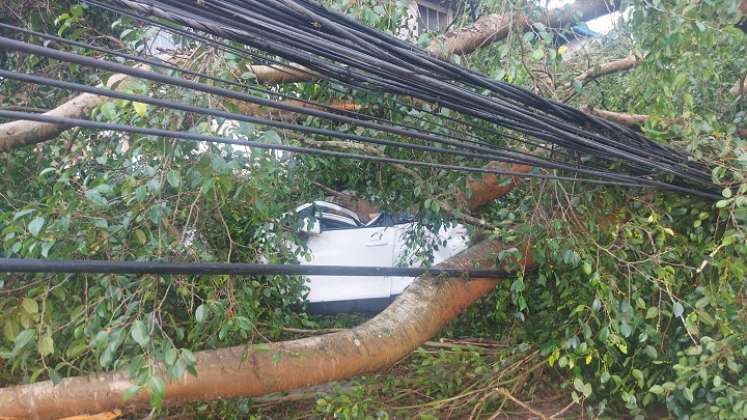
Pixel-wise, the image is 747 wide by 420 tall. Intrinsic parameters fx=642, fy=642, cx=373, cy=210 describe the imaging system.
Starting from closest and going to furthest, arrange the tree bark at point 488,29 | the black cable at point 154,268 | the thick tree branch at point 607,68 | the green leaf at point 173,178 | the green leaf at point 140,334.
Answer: the black cable at point 154,268, the green leaf at point 140,334, the green leaf at point 173,178, the tree bark at point 488,29, the thick tree branch at point 607,68

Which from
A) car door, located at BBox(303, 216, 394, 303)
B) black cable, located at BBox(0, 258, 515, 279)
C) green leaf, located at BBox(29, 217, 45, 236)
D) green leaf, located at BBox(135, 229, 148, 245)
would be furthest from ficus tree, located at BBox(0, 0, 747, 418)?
car door, located at BBox(303, 216, 394, 303)

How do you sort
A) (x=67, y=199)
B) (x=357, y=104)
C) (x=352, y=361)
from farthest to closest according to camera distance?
(x=357, y=104) < (x=352, y=361) < (x=67, y=199)

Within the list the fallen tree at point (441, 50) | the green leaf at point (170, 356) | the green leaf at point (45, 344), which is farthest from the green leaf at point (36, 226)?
the fallen tree at point (441, 50)

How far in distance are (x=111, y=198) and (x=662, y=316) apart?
3203mm

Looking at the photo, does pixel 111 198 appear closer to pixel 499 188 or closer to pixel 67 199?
pixel 67 199

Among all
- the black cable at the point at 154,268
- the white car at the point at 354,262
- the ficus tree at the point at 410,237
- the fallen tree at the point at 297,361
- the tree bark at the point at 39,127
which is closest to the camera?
the black cable at the point at 154,268

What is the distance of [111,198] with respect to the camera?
2893mm

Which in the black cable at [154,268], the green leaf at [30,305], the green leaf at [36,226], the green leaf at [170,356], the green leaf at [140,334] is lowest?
the green leaf at [170,356]

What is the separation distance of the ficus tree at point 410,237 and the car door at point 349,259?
1.11 metres

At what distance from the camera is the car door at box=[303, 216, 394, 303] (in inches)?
250

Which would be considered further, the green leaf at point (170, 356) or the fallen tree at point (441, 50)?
the fallen tree at point (441, 50)

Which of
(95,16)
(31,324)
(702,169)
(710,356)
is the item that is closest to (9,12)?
(95,16)

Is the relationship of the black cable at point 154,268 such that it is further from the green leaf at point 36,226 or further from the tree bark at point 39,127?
the tree bark at point 39,127

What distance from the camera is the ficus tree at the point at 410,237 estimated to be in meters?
2.67
